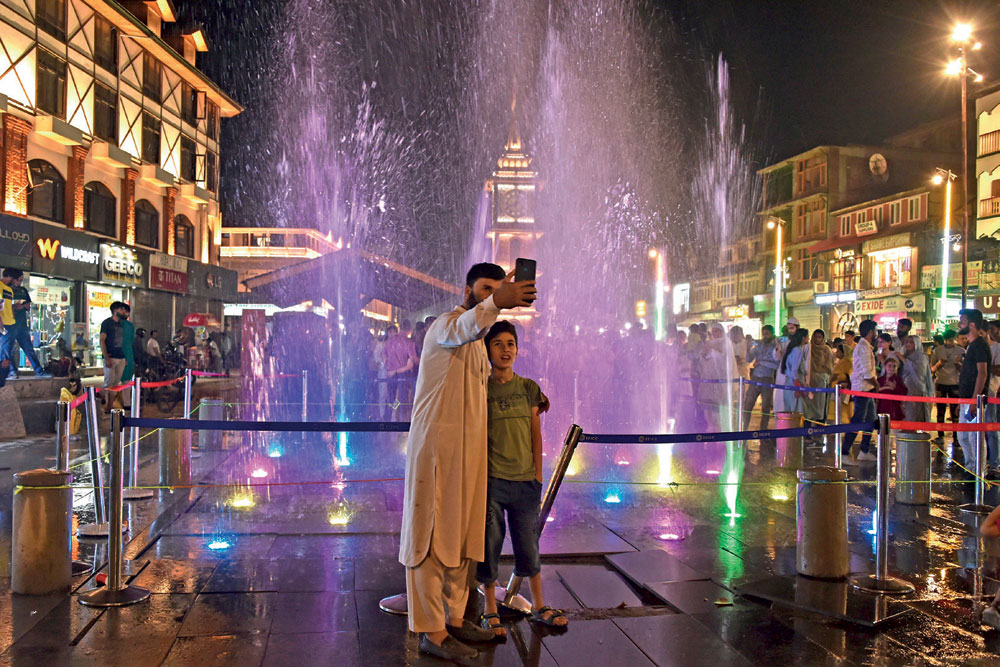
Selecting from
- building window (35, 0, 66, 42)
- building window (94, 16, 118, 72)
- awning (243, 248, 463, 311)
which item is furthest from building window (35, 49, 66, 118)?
awning (243, 248, 463, 311)

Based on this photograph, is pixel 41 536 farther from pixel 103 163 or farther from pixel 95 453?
pixel 103 163

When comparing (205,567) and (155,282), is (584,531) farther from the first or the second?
(155,282)

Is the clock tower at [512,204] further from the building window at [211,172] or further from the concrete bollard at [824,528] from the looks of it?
the concrete bollard at [824,528]

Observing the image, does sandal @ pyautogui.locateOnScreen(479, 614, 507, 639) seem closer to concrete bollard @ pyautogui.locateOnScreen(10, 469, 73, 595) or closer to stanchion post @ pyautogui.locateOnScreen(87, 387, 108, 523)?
concrete bollard @ pyautogui.locateOnScreen(10, 469, 73, 595)

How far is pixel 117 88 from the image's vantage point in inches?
1094

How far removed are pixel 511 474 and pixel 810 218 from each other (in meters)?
50.7

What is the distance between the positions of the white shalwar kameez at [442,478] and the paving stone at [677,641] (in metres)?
1.00

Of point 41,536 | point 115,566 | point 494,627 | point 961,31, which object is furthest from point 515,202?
point 494,627

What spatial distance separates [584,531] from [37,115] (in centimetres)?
2328

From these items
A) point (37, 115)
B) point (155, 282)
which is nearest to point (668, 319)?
point (155, 282)

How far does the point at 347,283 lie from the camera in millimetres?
20266

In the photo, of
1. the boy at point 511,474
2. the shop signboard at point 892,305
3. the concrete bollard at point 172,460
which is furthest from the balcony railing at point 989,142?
the boy at point 511,474

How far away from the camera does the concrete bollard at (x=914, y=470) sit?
7.77 m

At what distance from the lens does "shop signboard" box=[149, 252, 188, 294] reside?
31.4m
